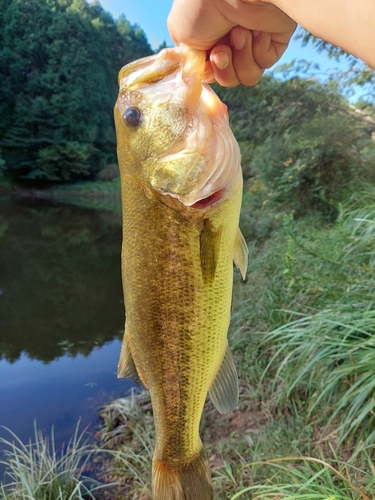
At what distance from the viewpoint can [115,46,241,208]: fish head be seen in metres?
1.36

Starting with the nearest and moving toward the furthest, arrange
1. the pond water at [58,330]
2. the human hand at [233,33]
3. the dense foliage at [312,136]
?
the human hand at [233,33] → the pond water at [58,330] → the dense foliage at [312,136]

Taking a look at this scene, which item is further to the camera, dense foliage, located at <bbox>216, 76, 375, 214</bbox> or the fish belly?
dense foliage, located at <bbox>216, 76, 375, 214</bbox>

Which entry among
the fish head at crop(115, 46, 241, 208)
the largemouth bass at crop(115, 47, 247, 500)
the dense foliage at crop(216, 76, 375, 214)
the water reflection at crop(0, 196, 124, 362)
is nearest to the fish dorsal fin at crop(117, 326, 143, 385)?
the largemouth bass at crop(115, 47, 247, 500)

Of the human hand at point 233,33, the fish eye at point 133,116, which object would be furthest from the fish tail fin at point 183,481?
the human hand at point 233,33

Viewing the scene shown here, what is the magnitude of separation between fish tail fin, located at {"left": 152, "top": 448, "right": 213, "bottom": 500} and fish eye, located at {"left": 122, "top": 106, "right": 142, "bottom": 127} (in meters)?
1.38

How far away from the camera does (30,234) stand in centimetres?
1584

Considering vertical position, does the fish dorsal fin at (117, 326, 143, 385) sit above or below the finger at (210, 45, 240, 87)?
below

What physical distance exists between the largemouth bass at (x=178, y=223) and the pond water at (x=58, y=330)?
3968mm

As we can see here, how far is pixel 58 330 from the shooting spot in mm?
7777

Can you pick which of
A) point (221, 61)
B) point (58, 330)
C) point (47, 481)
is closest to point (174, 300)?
point (221, 61)

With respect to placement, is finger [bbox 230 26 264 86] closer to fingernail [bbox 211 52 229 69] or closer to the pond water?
fingernail [bbox 211 52 229 69]

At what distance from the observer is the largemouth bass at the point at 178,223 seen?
4.48 ft

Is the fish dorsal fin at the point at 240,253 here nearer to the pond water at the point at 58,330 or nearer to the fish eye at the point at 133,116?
the fish eye at the point at 133,116

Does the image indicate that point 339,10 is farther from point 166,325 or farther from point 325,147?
point 325,147
